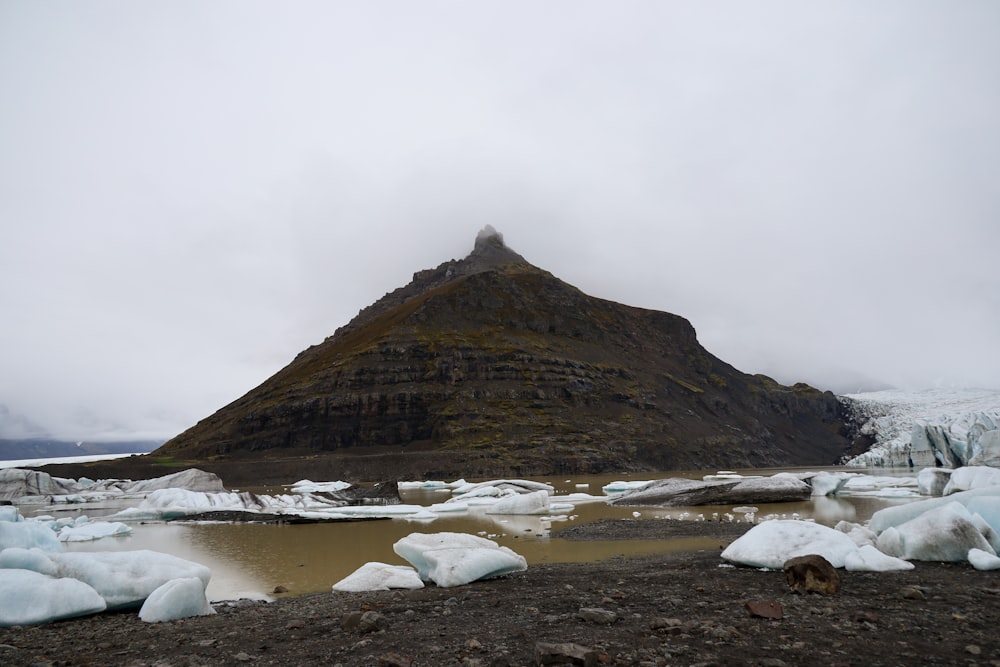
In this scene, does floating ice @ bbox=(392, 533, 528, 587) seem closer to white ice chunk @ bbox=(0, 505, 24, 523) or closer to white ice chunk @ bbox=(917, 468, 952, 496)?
white ice chunk @ bbox=(0, 505, 24, 523)

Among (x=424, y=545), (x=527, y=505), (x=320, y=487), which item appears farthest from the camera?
(x=320, y=487)

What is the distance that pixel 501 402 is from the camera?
3265 inches

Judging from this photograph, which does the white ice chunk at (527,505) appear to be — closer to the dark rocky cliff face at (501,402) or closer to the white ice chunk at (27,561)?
the white ice chunk at (27,561)

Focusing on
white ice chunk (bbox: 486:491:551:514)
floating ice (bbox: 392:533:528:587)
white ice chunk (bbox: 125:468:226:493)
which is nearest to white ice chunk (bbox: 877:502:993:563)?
floating ice (bbox: 392:533:528:587)

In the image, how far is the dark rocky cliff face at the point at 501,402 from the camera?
75562mm

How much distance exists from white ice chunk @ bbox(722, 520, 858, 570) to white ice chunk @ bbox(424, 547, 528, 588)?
3.76 meters

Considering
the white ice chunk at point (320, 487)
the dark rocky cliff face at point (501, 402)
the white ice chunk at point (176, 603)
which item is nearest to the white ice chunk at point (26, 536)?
the white ice chunk at point (176, 603)

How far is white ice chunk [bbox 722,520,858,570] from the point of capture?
9.20m

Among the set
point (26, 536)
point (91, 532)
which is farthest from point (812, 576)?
point (91, 532)

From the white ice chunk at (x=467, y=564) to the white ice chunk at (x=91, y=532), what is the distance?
54.7 feet

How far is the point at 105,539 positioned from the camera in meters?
20.8

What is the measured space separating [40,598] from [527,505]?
65.8 ft

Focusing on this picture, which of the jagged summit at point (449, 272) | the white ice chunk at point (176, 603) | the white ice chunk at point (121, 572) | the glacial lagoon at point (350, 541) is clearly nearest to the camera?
the white ice chunk at point (176, 603)

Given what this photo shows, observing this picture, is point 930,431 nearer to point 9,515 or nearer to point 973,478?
point 973,478
